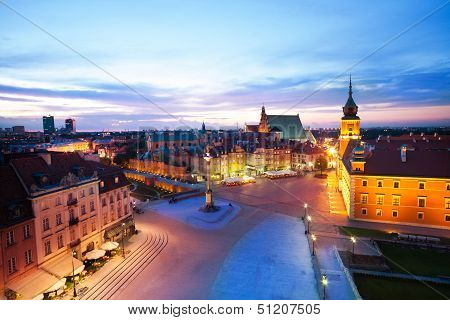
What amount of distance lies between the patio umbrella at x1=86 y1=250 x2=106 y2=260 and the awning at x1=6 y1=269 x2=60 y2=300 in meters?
3.89

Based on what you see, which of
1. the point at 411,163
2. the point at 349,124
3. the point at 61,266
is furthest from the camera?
the point at 349,124

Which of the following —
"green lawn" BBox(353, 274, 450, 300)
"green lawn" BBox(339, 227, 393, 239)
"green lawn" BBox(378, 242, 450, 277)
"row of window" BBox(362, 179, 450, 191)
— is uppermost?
"row of window" BBox(362, 179, 450, 191)

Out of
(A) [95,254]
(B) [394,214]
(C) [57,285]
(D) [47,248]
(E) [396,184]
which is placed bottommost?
(C) [57,285]

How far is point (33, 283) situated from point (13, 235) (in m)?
3.69

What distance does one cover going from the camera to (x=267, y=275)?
2397cm

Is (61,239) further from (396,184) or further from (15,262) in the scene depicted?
(396,184)

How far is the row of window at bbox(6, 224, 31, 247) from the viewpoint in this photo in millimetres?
20098

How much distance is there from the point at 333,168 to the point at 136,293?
72519 millimetres

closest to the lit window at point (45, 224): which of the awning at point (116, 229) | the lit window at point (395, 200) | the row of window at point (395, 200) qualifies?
the awning at point (116, 229)

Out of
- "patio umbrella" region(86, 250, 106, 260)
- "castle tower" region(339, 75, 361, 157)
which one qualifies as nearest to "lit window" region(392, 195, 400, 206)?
"castle tower" region(339, 75, 361, 157)

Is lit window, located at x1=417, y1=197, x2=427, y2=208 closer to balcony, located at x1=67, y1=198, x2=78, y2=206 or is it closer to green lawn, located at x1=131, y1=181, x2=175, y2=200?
balcony, located at x1=67, y1=198, x2=78, y2=206

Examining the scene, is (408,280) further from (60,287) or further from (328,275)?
(60,287)

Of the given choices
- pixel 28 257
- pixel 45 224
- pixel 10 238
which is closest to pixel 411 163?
pixel 45 224

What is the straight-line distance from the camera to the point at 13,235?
808 inches
